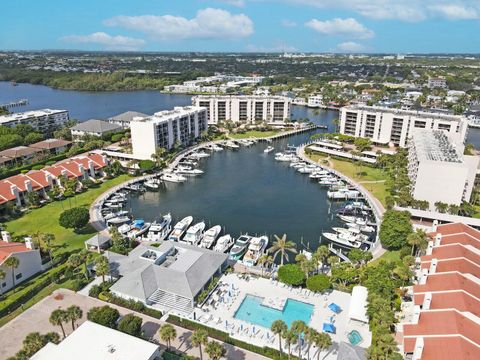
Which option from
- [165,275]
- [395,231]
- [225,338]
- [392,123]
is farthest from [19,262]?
[392,123]

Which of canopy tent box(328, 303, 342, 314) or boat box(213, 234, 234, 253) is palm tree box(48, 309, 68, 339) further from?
canopy tent box(328, 303, 342, 314)

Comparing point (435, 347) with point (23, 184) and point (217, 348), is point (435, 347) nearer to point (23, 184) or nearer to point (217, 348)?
point (217, 348)

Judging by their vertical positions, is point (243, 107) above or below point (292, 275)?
above

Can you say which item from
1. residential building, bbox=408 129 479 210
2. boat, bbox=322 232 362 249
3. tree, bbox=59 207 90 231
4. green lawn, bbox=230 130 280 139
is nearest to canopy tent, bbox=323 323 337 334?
boat, bbox=322 232 362 249

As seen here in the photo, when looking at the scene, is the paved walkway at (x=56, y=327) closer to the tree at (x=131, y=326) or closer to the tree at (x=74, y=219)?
the tree at (x=131, y=326)

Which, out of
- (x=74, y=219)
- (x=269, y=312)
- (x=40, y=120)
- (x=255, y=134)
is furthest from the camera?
(x=255, y=134)

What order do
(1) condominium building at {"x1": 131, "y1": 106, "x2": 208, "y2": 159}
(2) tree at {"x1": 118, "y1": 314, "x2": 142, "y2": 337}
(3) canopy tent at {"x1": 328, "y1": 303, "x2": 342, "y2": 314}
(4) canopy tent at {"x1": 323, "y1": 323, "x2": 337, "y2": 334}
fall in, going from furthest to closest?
1. (1) condominium building at {"x1": 131, "y1": 106, "x2": 208, "y2": 159}
2. (3) canopy tent at {"x1": 328, "y1": 303, "x2": 342, "y2": 314}
3. (4) canopy tent at {"x1": 323, "y1": 323, "x2": 337, "y2": 334}
4. (2) tree at {"x1": 118, "y1": 314, "x2": 142, "y2": 337}

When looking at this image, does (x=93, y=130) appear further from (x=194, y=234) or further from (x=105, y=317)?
(x=105, y=317)
